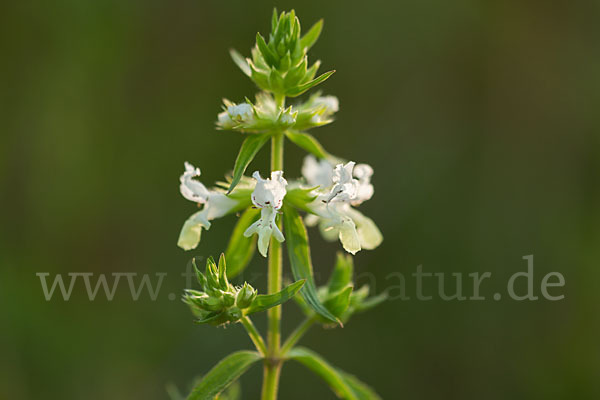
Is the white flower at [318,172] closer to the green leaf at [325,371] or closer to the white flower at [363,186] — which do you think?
the white flower at [363,186]

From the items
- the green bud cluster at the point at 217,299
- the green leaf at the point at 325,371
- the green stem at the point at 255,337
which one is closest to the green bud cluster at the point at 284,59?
the green bud cluster at the point at 217,299

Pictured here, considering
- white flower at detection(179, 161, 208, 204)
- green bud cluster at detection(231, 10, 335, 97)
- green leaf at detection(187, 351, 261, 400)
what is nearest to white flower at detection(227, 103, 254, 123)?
green bud cluster at detection(231, 10, 335, 97)

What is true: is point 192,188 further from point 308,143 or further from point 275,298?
point 275,298

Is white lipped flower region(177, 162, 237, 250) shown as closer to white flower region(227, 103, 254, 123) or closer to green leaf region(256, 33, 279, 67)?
white flower region(227, 103, 254, 123)

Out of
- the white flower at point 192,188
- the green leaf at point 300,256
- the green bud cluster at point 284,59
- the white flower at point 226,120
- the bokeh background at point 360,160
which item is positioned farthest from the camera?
the bokeh background at point 360,160

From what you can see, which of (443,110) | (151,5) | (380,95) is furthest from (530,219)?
(151,5)

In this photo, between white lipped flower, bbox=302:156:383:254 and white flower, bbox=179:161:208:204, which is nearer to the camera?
white lipped flower, bbox=302:156:383:254
